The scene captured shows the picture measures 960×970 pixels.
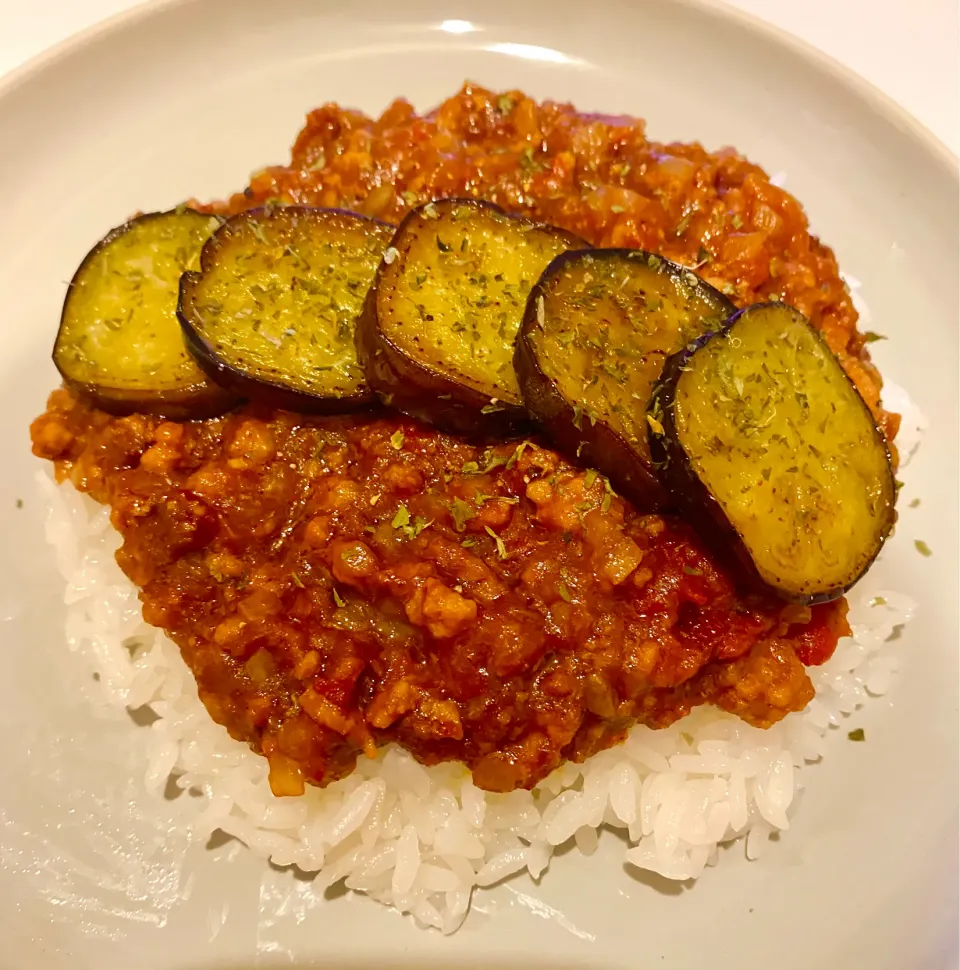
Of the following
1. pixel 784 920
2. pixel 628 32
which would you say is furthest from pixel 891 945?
pixel 628 32

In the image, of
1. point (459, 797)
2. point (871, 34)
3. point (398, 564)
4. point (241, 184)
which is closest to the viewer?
point (398, 564)

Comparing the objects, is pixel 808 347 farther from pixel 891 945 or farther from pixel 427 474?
pixel 891 945

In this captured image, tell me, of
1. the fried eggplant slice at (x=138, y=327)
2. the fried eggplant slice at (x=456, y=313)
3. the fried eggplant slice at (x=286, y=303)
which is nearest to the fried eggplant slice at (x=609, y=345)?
the fried eggplant slice at (x=456, y=313)

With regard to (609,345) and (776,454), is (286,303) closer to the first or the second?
(609,345)

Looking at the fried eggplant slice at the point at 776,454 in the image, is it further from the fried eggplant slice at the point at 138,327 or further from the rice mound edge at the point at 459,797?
the fried eggplant slice at the point at 138,327

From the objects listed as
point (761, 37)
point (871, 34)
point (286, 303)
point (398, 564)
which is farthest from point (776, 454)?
point (871, 34)

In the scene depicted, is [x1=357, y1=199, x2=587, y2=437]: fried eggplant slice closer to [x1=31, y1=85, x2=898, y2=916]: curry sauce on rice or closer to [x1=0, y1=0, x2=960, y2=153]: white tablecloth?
[x1=31, y1=85, x2=898, y2=916]: curry sauce on rice

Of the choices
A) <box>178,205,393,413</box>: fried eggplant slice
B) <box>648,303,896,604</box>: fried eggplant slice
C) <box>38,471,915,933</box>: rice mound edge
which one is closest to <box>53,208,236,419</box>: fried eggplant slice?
<box>178,205,393,413</box>: fried eggplant slice
